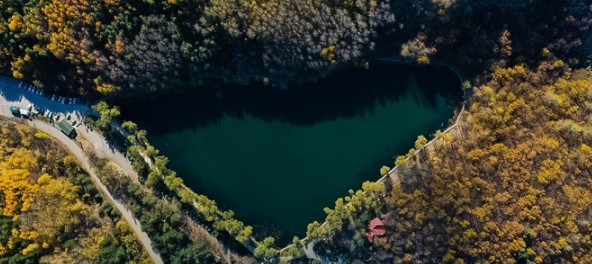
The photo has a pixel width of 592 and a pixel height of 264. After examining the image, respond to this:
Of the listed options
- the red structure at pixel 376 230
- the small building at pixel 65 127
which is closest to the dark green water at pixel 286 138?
the red structure at pixel 376 230

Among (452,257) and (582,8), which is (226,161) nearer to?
(452,257)

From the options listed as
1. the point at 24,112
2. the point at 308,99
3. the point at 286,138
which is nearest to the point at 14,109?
the point at 24,112

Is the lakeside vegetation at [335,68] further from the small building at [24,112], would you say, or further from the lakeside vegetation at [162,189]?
the small building at [24,112]

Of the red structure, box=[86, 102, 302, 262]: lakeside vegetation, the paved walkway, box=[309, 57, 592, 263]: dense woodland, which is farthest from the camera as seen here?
the paved walkway

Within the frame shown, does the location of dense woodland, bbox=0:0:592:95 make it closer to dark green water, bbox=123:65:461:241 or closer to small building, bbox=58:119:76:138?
dark green water, bbox=123:65:461:241

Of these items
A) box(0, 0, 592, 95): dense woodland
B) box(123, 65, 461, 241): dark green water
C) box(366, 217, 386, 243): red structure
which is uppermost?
box(0, 0, 592, 95): dense woodland

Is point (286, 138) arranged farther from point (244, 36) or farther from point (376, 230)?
→ point (376, 230)

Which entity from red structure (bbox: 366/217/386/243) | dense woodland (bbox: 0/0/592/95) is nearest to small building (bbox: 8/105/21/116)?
dense woodland (bbox: 0/0/592/95)
